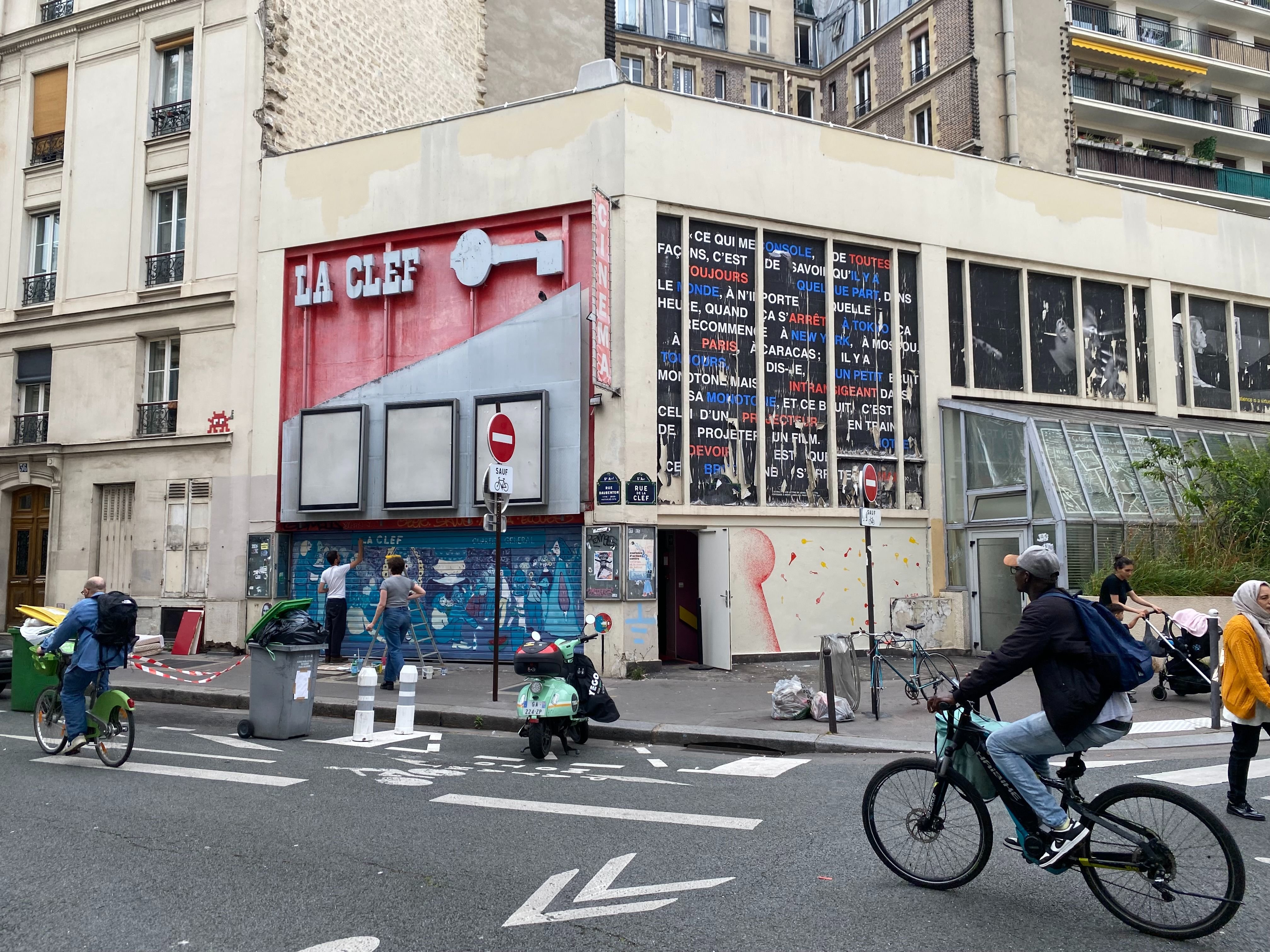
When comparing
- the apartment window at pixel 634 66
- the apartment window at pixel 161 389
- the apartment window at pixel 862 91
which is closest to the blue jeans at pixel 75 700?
the apartment window at pixel 161 389

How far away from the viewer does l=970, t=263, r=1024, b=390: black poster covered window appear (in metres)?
17.8

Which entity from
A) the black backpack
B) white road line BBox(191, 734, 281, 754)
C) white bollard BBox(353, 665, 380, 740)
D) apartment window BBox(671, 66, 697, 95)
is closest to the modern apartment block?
white road line BBox(191, 734, 281, 754)

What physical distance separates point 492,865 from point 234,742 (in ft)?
16.9

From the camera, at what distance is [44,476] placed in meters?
19.1

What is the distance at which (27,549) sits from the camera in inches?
772

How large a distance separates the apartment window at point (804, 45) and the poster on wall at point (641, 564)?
3299 centimetres

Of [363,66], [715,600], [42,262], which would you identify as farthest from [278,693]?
[363,66]

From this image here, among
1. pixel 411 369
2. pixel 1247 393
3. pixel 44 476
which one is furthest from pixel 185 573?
pixel 1247 393

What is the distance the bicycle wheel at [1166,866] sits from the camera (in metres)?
4.06

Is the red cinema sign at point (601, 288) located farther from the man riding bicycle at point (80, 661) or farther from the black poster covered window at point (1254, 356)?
the black poster covered window at point (1254, 356)

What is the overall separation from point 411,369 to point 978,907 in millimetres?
13163

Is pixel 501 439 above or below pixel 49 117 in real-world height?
below

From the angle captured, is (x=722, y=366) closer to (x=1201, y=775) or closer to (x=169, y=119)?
(x=1201, y=775)

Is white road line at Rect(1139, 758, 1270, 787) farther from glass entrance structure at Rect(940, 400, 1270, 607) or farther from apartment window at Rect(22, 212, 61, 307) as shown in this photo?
apartment window at Rect(22, 212, 61, 307)
